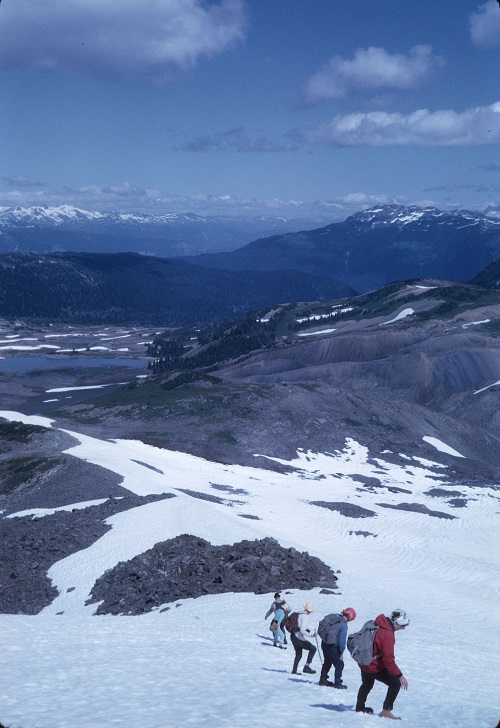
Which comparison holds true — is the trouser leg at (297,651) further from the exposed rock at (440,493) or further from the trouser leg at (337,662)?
the exposed rock at (440,493)

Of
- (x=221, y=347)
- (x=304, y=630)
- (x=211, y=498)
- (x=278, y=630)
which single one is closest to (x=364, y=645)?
(x=304, y=630)

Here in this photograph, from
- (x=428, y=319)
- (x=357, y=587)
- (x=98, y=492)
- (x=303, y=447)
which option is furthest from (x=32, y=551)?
(x=428, y=319)

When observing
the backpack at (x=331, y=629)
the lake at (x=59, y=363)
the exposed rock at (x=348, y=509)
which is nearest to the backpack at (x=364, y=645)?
the backpack at (x=331, y=629)

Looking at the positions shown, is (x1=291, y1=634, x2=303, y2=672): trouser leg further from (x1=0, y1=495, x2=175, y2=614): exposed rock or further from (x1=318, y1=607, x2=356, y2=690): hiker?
(x1=0, y1=495, x2=175, y2=614): exposed rock

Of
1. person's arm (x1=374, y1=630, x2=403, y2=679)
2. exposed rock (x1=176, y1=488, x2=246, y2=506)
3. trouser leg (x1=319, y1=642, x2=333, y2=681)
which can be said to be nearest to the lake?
exposed rock (x1=176, y1=488, x2=246, y2=506)

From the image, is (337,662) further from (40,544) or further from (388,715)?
(40,544)

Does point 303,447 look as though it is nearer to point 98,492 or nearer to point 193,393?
point 193,393
